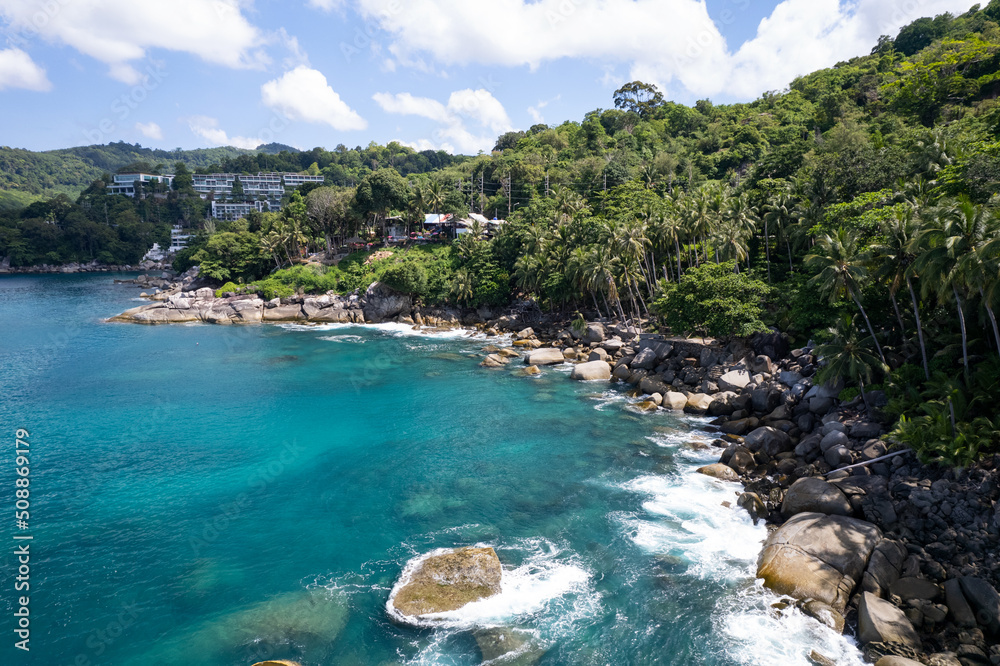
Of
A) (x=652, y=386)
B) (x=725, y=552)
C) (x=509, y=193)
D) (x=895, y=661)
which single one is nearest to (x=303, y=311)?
(x=509, y=193)

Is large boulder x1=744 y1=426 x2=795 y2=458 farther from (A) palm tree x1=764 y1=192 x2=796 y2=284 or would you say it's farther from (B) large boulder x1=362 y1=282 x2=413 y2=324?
(B) large boulder x1=362 y1=282 x2=413 y2=324

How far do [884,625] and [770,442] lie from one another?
14.9 m

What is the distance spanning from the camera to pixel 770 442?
32250mm

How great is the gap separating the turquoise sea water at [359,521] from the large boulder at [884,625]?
4.00 ft

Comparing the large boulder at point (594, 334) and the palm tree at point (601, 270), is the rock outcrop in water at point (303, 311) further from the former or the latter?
the palm tree at point (601, 270)

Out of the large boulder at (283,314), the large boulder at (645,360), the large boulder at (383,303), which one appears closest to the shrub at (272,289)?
the large boulder at (283,314)

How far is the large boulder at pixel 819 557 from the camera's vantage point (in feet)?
67.1

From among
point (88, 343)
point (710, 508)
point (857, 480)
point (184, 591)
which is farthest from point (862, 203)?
point (88, 343)

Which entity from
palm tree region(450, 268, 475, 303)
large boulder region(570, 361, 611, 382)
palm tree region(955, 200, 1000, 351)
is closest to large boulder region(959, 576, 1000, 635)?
palm tree region(955, 200, 1000, 351)

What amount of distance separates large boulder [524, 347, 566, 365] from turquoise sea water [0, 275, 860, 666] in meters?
3.54

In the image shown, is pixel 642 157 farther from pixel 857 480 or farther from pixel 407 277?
pixel 857 480

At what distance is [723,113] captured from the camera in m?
136

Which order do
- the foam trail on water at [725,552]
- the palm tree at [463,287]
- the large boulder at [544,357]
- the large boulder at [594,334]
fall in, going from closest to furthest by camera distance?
the foam trail on water at [725,552]
the large boulder at [544,357]
the large boulder at [594,334]
the palm tree at [463,287]

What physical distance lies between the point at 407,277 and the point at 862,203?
55905 mm
